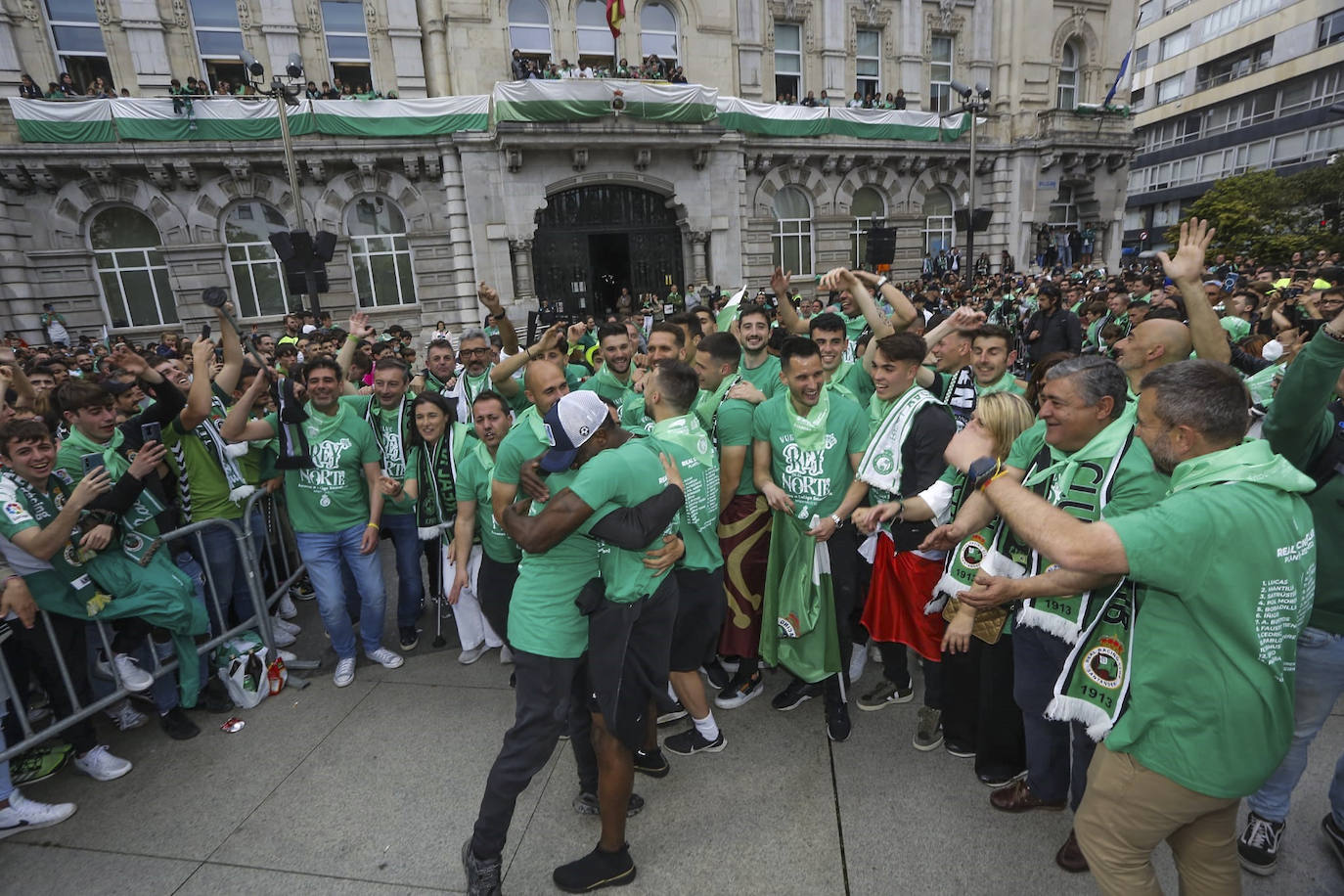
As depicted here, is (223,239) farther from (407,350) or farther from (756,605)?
(756,605)

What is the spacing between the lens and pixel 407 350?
10578 mm

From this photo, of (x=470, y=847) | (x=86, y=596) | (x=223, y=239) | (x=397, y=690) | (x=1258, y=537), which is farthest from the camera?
(x=223, y=239)

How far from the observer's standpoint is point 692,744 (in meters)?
3.67

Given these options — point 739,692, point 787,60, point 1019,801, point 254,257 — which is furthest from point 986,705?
point 787,60

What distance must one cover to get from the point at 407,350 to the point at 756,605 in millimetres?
8487

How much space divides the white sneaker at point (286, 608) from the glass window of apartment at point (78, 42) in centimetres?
1819

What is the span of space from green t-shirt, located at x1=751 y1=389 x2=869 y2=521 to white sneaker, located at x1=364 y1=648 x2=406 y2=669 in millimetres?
3145

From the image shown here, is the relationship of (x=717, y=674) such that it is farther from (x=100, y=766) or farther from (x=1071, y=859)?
(x=100, y=766)

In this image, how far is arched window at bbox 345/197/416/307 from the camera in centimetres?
1828

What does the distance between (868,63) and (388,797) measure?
2598 cm

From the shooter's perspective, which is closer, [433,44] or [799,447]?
[799,447]

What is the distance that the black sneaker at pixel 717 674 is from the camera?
14.1ft

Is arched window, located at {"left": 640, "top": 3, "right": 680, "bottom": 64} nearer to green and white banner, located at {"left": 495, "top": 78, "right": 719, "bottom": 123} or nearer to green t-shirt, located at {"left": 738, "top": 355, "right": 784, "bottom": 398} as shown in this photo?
green and white banner, located at {"left": 495, "top": 78, "right": 719, "bottom": 123}

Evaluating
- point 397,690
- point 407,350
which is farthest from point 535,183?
point 397,690
